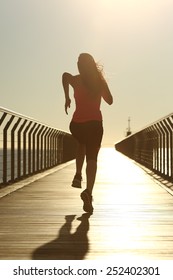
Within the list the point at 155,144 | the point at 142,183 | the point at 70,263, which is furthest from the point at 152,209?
the point at 155,144

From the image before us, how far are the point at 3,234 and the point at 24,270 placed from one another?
61.0 inches

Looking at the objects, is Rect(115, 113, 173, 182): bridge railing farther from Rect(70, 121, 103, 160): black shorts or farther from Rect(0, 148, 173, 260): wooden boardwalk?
Rect(70, 121, 103, 160): black shorts

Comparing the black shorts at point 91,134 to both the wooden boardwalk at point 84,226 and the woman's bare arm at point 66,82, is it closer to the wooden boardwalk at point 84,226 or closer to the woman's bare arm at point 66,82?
the woman's bare arm at point 66,82

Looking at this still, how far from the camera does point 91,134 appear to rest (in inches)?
252

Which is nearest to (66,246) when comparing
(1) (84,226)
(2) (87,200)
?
(1) (84,226)

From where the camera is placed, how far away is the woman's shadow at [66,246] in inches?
165

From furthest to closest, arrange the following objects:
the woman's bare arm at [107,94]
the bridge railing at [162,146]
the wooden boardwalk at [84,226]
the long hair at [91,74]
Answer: the bridge railing at [162,146]
the woman's bare arm at [107,94]
the long hair at [91,74]
the wooden boardwalk at [84,226]

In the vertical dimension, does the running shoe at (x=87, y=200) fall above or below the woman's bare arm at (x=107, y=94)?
below

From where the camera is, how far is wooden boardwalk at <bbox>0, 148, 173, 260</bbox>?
4348mm

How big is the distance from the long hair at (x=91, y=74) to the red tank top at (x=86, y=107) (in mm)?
62

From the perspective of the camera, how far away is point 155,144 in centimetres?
1443

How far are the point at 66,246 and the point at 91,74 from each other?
2.28 metres

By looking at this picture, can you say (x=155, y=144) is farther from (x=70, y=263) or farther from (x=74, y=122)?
(x=70, y=263)

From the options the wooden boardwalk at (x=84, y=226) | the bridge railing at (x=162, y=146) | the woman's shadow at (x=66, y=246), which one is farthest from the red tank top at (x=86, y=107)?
the bridge railing at (x=162, y=146)
